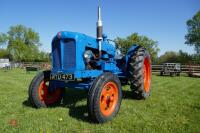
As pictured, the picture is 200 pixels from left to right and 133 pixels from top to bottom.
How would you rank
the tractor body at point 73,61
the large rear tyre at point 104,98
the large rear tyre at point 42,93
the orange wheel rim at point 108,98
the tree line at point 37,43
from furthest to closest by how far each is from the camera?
the tree line at point 37,43 < the large rear tyre at point 42,93 < the tractor body at point 73,61 < the orange wheel rim at point 108,98 < the large rear tyre at point 104,98

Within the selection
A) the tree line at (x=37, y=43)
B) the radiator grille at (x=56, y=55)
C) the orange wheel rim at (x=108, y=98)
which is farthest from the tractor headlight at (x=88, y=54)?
the tree line at (x=37, y=43)

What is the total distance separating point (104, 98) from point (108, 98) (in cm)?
12

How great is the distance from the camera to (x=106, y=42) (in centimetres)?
781

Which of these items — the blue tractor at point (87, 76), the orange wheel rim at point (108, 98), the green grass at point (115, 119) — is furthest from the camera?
the orange wheel rim at point (108, 98)

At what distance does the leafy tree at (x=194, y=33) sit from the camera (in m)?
68.3

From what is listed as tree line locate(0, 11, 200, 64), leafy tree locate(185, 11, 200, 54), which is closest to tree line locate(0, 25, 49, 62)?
tree line locate(0, 11, 200, 64)

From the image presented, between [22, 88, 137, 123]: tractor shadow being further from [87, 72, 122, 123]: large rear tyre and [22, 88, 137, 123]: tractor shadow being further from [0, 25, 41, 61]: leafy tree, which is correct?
[0, 25, 41, 61]: leafy tree

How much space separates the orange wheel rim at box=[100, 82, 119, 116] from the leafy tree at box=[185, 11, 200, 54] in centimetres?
6663

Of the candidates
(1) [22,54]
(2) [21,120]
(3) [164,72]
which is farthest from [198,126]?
(1) [22,54]

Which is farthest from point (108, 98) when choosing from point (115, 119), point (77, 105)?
point (77, 105)

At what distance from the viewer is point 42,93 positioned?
6.89 m

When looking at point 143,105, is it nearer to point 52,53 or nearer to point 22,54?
point 52,53

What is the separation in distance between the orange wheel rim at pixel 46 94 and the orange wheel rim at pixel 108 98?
1849mm

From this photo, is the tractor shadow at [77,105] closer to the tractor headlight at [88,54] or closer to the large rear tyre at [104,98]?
the large rear tyre at [104,98]
